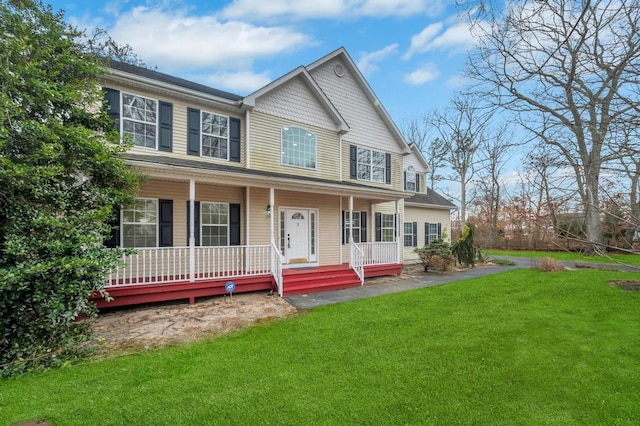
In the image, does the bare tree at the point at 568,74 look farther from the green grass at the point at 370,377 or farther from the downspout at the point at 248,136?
the downspout at the point at 248,136

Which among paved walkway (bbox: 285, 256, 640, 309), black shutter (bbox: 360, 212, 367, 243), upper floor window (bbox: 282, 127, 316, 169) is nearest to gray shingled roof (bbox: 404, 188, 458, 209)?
black shutter (bbox: 360, 212, 367, 243)

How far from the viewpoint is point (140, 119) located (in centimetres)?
848

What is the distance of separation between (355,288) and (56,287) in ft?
23.5

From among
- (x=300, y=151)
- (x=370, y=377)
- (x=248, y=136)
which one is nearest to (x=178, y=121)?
(x=248, y=136)

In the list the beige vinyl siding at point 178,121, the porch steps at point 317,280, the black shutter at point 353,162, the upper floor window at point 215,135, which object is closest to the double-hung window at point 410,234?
the black shutter at point 353,162

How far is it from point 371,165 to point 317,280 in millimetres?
6145

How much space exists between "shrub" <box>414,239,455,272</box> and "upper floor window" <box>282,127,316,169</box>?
6116 millimetres

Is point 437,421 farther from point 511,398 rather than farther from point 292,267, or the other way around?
point 292,267

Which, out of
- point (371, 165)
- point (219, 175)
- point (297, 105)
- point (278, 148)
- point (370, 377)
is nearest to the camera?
point (370, 377)

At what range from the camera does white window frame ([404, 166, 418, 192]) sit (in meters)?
17.1

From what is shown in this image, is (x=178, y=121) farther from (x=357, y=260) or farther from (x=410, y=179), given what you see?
(x=410, y=179)

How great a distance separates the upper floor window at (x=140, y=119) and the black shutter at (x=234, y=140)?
212 cm

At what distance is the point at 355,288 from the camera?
31.4ft

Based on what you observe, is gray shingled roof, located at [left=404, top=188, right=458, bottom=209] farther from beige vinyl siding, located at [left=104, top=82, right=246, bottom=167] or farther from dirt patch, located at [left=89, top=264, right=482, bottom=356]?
dirt patch, located at [left=89, top=264, right=482, bottom=356]
